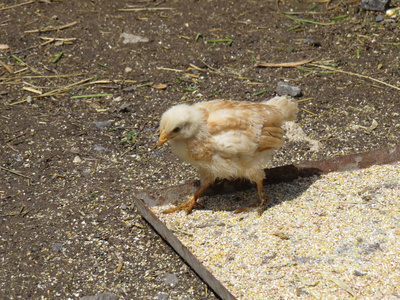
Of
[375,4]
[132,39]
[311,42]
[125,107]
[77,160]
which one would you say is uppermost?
[375,4]

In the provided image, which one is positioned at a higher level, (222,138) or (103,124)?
(222,138)

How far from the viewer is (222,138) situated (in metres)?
4.03

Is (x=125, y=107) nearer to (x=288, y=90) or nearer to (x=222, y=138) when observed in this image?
(x=288, y=90)

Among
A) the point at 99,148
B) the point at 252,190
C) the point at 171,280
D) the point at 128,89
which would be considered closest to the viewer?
the point at 171,280

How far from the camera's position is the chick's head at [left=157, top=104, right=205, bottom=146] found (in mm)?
3912

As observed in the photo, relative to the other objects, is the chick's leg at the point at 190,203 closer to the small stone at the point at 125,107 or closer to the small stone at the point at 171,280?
the small stone at the point at 171,280

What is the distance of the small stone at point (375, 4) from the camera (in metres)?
7.30

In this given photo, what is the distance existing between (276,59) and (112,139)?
2340 millimetres

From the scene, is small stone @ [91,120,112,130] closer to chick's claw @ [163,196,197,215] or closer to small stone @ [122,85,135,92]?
small stone @ [122,85,135,92]

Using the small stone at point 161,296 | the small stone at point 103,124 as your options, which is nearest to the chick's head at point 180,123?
the small stone at point 161,296

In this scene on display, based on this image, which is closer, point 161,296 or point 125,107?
point 161,296

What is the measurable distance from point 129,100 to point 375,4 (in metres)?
3.62

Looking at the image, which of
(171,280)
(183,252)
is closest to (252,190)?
(183,252)

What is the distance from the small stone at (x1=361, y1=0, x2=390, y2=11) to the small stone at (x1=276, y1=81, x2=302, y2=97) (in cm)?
219
